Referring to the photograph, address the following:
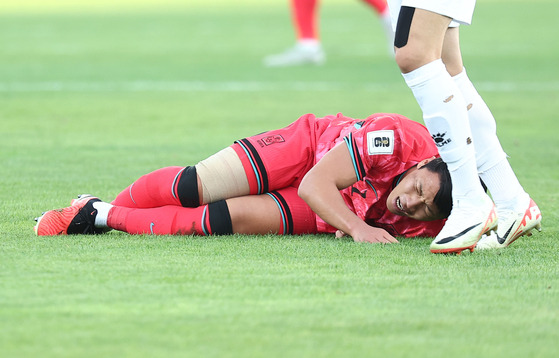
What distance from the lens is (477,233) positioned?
3.47 meters

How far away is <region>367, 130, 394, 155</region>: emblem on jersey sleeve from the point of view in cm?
371

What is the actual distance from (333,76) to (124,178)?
5968 mm

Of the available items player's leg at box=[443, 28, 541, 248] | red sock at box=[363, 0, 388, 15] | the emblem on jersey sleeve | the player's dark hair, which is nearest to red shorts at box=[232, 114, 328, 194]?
the emblem on jersey sleeve

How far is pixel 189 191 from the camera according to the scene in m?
3.92

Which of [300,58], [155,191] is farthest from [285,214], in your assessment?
[300,58]

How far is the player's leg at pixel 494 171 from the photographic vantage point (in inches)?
146

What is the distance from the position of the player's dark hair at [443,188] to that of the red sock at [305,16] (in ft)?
27.6

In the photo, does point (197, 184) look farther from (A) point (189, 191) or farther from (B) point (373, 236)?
(B) point (373, 236)

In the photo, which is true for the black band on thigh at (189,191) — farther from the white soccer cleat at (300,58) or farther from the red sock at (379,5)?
the white soccer cleat at (300,58)

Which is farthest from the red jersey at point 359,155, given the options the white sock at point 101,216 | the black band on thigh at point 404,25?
the white sock at point 101,216

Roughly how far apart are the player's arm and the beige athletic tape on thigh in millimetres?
339

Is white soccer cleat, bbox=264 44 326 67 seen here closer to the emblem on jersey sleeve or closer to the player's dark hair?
the emblem on jersey sleeve

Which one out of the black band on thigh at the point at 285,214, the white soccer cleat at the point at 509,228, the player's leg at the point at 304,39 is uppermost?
the player's leg at the point at 304,39

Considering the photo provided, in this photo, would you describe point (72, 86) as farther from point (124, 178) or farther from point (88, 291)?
point (88, 291)
